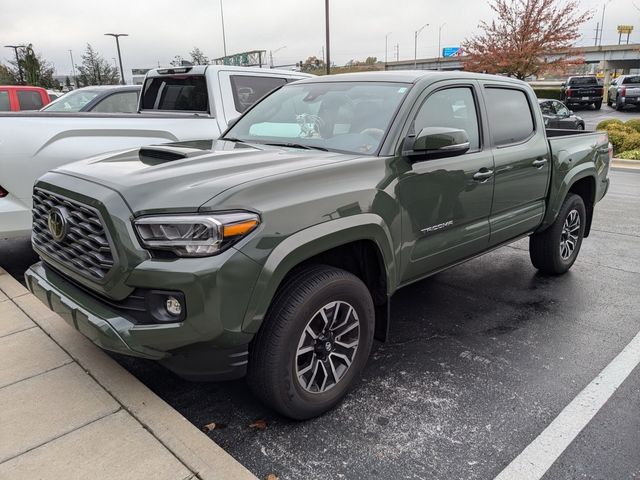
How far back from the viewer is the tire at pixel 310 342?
2623 millimetres

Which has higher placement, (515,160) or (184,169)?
(184,169)

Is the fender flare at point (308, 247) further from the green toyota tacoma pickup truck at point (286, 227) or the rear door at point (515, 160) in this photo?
the rear door at point (515, 160)

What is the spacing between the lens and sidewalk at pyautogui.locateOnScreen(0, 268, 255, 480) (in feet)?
7.95

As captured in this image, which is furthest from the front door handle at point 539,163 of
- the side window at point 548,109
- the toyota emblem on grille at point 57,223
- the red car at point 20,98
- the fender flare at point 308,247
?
the side window at point 548,109

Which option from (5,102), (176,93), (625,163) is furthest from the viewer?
(625,163)

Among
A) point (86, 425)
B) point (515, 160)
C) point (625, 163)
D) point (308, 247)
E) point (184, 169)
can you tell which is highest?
point (184, 169)

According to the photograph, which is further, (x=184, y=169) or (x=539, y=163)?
(x=539, y=163)

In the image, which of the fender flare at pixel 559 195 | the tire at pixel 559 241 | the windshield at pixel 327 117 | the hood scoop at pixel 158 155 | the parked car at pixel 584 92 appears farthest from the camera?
the parked car at pixel 584 92

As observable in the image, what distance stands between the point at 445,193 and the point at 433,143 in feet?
1.42

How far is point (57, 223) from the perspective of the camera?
289 cm

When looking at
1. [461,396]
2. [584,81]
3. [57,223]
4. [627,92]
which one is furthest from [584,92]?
[57,223]

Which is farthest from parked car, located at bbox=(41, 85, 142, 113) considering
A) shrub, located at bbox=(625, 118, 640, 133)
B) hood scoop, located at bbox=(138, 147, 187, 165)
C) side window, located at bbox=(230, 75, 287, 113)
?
shrub, located at bbox=(625, 118, 640, 133)

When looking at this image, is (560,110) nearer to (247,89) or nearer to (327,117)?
(247,89)

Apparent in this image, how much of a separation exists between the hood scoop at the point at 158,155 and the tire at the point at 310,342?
105cm
